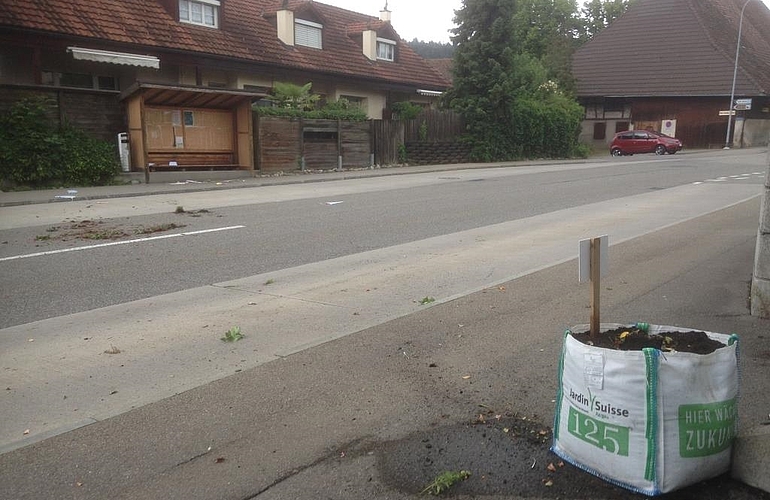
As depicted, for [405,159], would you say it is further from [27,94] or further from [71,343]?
[71,343]

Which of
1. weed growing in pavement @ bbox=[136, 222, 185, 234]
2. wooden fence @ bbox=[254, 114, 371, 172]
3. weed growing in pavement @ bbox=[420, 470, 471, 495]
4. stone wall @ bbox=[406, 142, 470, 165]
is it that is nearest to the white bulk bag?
weed growing in pavement @ bbox=[420, 470, 471, 495]

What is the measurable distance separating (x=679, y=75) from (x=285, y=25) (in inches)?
1450

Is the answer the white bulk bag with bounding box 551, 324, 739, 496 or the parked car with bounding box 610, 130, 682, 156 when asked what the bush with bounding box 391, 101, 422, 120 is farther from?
the white bulk bag with bounding box 551, 324, 739, 496

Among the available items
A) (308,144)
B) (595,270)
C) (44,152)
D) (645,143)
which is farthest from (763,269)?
(645,143)

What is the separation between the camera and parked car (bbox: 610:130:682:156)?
44.5 meters

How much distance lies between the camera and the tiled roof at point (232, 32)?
21953mm

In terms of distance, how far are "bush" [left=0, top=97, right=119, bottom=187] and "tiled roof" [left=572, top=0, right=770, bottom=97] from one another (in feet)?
153

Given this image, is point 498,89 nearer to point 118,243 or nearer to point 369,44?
point 369,44

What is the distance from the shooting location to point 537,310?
252 inches

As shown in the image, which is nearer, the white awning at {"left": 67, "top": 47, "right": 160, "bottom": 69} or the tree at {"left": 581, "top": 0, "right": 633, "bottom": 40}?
the white awning at {"left": 67, "top": 47, "right": 160, "bottom": 69}

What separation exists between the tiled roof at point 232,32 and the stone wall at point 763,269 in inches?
833

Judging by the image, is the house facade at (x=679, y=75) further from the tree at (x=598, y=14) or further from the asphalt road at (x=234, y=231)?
the asphalt road at (x=234, y=231)

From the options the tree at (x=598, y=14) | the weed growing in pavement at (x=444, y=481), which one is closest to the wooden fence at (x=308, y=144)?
the weed growing in pavement at (x=444, y=481)

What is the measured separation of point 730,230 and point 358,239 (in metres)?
6.13
